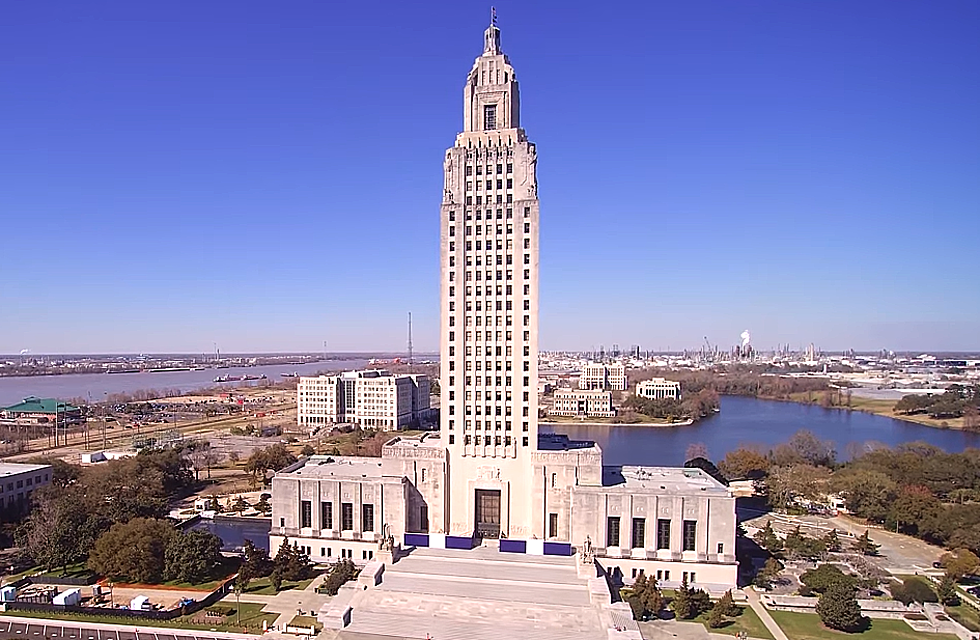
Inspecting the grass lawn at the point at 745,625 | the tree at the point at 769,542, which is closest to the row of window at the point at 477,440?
the grass lawn at the point at 745,625

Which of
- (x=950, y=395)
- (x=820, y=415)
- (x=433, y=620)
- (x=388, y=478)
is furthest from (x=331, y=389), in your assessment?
(x=950, y=395)

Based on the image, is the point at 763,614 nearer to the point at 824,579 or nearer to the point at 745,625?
the point at 745,625

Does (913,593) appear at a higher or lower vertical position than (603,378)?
lower

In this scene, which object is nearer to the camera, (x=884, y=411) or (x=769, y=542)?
(x=769, y=542)

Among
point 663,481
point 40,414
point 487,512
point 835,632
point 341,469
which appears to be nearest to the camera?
point 835,632

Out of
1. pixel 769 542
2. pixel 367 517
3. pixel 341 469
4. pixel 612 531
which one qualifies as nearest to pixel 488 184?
pixel 341 469

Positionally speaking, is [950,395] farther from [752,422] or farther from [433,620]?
[433,620]
